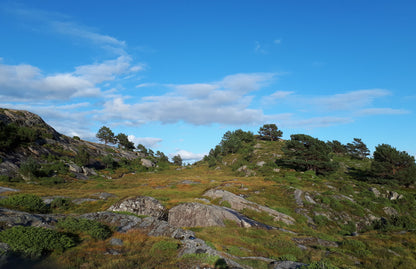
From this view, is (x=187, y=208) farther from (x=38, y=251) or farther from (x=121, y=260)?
(x=38, y=251)

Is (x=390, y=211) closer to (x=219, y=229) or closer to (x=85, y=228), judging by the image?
(x=219, y=229)

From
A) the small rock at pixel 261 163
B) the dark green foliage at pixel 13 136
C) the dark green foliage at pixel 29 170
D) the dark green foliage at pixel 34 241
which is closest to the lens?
the dark green foliage at pixel 34 241

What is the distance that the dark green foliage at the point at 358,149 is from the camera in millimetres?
96625

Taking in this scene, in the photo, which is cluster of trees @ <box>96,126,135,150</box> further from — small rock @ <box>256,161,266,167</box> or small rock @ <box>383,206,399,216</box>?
small rock @ <box>383,206,399,216</box>

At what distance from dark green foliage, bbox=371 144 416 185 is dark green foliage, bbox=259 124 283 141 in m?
78.0

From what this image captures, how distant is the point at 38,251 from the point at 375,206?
43.9 meters

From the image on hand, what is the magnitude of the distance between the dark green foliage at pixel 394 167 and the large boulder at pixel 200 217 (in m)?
44.5

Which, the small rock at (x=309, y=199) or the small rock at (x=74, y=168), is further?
the small rock at (x=74, y=168)

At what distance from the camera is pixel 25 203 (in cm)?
2308

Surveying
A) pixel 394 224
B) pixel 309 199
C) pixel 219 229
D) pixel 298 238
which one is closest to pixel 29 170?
pixel 219 229

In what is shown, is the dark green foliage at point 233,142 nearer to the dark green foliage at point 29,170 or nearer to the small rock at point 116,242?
the dark green foliage at point 29,170

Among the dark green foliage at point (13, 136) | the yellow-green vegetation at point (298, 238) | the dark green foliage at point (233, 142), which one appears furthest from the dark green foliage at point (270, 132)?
the dark green foliage at point (13, 136)

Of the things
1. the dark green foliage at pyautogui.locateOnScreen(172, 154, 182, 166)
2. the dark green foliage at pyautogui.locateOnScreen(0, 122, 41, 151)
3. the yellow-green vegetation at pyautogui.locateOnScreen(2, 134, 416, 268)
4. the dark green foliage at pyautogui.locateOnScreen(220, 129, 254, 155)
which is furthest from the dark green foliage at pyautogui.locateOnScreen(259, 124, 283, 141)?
the dark green foliage at pyautogui.locateOnScreen(0, 122, 41, 151)

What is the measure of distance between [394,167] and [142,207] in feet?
189
